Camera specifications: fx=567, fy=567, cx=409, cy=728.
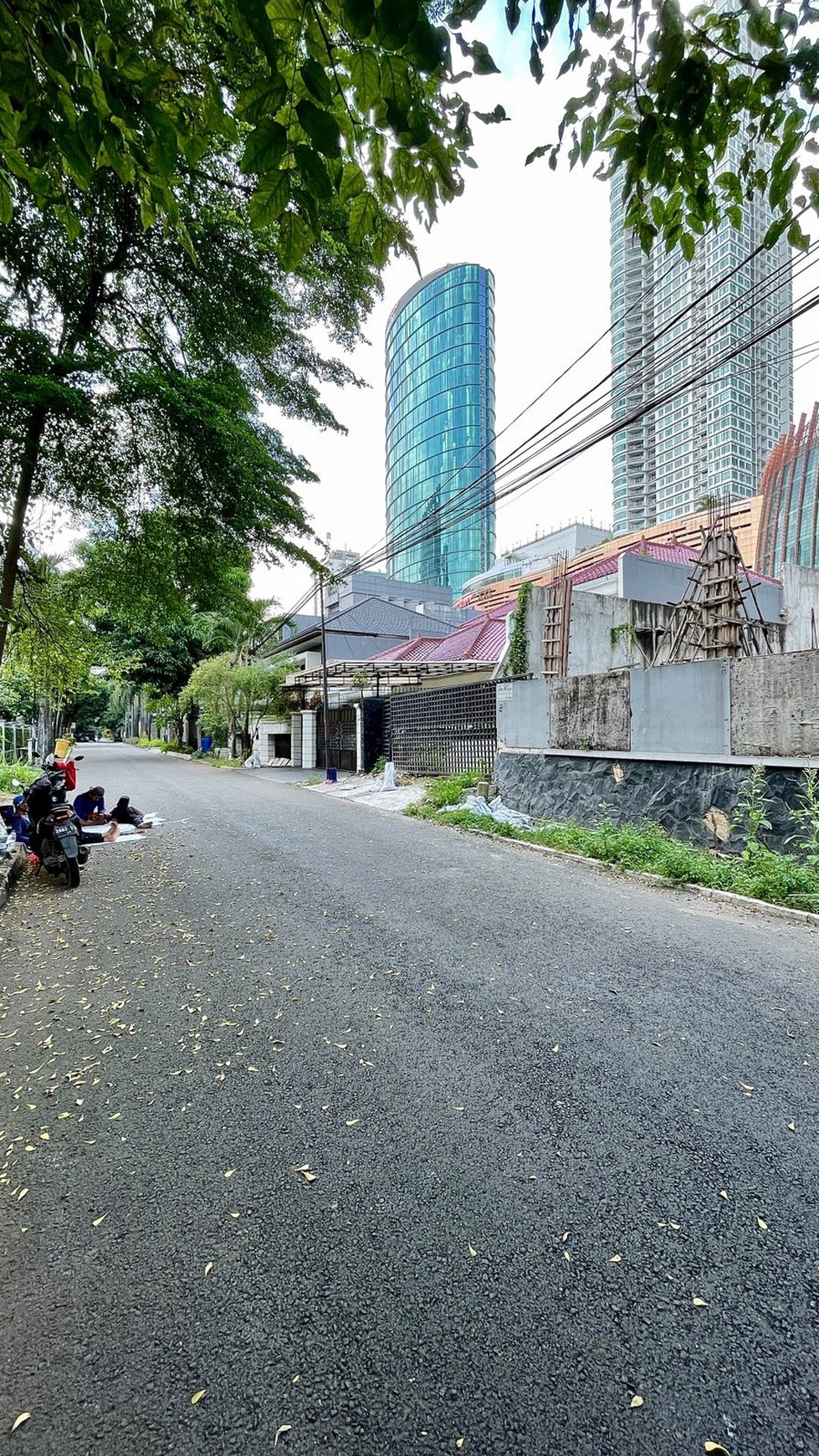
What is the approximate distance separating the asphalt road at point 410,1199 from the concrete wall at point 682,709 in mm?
2783

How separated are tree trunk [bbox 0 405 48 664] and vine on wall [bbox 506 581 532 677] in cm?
718

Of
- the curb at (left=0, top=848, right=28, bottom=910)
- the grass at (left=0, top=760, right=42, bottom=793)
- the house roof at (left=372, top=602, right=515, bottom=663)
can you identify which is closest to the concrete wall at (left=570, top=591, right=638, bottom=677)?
the house roof at (left=372, top=602, right=515, bottom=663)

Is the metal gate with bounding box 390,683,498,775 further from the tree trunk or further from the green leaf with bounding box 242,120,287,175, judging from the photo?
the green leaf with bounding box 242,120,287,175

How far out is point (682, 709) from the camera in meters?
6.35

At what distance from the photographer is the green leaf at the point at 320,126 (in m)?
1.31

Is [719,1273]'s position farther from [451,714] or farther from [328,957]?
[451,714]

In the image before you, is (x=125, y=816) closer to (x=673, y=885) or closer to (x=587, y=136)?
(x=673, y=885)

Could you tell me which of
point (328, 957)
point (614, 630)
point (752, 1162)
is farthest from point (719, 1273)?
point (614, 630)

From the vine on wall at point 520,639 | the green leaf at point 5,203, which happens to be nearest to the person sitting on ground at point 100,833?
the green leaf at point 5,203

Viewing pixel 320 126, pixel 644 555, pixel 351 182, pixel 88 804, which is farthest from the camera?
pixel 644 555

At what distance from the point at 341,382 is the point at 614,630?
6.83 metres

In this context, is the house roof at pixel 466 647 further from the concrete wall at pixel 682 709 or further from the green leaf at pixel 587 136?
the green leaf at pixel 587 136

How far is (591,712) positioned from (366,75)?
6.89m

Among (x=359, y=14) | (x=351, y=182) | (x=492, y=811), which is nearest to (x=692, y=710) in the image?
(x=492, y=811)
